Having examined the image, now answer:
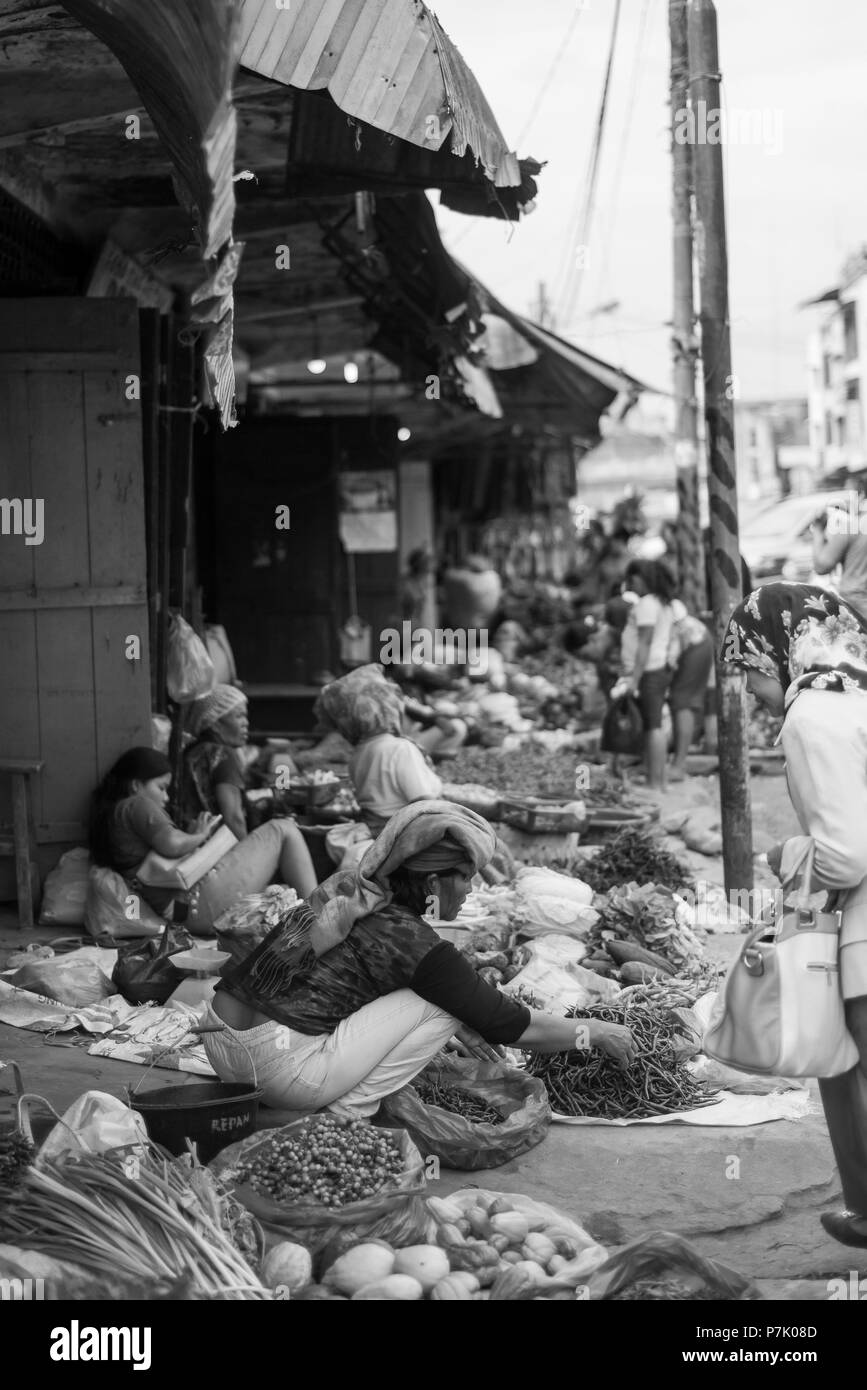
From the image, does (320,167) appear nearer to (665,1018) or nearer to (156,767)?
(156,767)

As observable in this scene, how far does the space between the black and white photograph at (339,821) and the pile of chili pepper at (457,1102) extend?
2 centimetres

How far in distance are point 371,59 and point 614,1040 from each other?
301 cm

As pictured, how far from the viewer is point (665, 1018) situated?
208 inches

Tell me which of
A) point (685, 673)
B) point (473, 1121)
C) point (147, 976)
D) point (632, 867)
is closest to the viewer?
point (473, 1121)

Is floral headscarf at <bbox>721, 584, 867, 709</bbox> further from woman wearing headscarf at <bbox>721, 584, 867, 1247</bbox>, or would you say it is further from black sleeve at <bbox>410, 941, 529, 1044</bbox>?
black sleeve at <bbox>410, 941, 529, 1044</bbox>

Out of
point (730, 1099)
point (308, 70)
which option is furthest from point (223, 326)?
point (730, 1099)

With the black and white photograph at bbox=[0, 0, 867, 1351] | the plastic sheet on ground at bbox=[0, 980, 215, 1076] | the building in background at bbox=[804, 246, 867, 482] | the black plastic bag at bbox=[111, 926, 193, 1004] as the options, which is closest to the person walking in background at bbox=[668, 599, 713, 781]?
the black and white photograph at bbox=[0, 0, 867, 1351]

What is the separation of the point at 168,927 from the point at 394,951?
2.12 metres

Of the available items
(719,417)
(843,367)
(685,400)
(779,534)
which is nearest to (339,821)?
(719,417)

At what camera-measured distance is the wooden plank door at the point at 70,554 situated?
22.7 ft

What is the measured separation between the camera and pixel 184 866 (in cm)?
650

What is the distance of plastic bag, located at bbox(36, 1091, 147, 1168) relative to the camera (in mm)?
3771

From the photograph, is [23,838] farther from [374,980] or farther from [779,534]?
[779,534]

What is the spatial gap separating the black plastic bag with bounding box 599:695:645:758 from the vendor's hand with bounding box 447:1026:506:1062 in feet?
23.3
